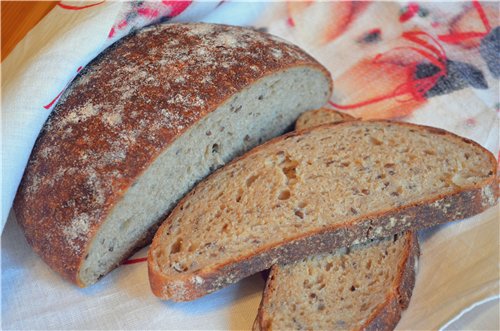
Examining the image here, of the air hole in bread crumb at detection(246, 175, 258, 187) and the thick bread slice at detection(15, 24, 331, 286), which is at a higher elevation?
the thick bread slice at detection(15, 24, 331, 286)

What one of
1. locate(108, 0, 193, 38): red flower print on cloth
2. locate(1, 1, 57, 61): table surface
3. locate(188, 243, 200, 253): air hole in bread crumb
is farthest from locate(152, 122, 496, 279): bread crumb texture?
locate(1, 1, 57, 61): table surface

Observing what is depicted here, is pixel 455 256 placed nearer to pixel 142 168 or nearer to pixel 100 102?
pixel 142 168

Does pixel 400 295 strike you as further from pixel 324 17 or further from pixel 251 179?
pixel 324 17

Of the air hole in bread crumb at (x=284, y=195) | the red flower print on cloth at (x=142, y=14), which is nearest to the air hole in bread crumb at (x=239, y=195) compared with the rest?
the air hole in bread crumb at (x=284, y=195)

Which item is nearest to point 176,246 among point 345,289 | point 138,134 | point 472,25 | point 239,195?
point 239,195

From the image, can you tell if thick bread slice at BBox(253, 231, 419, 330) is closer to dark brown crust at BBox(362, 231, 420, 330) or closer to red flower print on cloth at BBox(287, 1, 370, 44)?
dark brown crust at BBox(362, 231, 420, 330)
